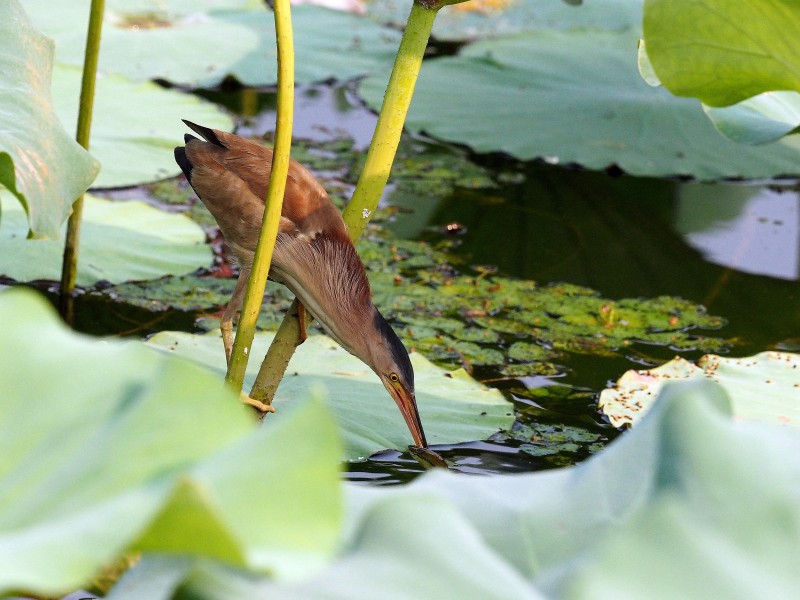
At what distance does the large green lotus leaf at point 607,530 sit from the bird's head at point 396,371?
1.44m

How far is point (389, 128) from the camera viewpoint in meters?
1.90

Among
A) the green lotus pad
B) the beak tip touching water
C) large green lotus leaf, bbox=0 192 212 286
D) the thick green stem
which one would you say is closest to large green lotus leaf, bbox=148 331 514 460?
the beak tip touching water

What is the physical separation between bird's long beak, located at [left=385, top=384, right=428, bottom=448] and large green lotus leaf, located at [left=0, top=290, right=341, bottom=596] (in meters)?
1.61

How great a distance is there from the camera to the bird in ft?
8.16

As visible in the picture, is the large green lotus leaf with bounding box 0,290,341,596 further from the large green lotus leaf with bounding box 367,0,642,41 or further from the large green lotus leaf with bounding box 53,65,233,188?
the large green lotus leaf with bounding box 367,0,642,41

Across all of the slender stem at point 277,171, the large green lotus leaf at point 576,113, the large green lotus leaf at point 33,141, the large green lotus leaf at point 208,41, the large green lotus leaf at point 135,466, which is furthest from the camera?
the large green lotus leaf at point 208,41

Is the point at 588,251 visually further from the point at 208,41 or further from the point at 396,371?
the point at 208,41

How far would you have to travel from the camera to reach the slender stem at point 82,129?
8.52ft

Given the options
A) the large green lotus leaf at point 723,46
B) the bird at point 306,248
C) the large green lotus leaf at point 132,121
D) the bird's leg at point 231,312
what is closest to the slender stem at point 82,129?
the bird at point 306,248

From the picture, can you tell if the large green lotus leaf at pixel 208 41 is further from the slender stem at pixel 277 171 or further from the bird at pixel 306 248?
the slender stem at pixel 277 171

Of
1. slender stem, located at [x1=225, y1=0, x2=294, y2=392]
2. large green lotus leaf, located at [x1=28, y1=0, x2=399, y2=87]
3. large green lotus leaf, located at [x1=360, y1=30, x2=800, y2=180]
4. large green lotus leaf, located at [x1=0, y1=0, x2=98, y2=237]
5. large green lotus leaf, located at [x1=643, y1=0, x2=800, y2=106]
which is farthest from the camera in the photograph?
large green lotus leaf, located at [x1=28, y1=0, x2=399, y2=87]

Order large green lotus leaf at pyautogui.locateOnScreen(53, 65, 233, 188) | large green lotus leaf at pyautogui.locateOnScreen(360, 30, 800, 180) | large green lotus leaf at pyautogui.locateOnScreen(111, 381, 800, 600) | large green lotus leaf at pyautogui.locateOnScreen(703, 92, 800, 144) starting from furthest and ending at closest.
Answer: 1. large green lotus leaf at pyautogui.locateOnScreen(360, 30, 800, 180)
2. large green lotus leaf at pyautogui.locateOnScreen(53, 65, 233, 188)
3. large green lotus leaf at pyautogui.locateOnScreen(703, 92, 800, 144)
4. large green lotus leaf at pyautogui.locateOnScreen(111, 381, 800, 600)

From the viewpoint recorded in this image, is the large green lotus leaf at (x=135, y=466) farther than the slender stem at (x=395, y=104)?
No

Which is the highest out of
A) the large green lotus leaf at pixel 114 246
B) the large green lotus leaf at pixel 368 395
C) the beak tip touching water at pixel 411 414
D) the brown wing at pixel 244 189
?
the brown wing at pixel 244 189
